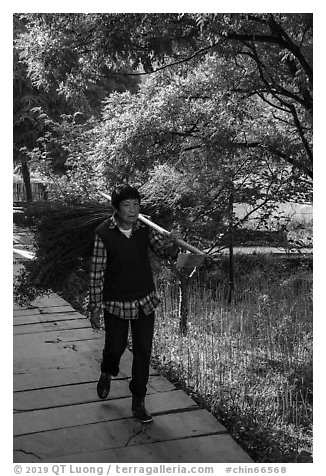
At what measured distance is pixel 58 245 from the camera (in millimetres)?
4191

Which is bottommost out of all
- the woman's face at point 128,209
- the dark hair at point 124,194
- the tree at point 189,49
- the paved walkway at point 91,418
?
the paved walkway at point 91,418

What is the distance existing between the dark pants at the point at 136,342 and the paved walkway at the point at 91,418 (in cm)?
20

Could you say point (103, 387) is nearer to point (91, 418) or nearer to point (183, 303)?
point (91, 418)

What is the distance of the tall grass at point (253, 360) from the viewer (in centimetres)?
310

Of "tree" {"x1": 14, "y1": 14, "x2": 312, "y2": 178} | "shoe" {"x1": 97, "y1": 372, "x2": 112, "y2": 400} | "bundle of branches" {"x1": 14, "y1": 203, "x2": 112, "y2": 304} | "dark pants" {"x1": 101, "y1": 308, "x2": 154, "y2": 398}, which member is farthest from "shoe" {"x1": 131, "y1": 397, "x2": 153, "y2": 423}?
"tree" {"x1": 14, "y1": 14, "x2": 312, "y2": 178}

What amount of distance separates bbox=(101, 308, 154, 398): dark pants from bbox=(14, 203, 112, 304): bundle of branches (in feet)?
3.30

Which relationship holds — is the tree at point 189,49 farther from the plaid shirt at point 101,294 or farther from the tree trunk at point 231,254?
the plaid shirt at point 101,294

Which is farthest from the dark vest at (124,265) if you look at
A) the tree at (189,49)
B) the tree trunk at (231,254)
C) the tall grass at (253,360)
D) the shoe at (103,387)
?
the tree trunk at (231,254)

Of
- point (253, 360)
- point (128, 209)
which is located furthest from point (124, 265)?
point (253, 360)

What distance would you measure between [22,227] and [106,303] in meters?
2.11

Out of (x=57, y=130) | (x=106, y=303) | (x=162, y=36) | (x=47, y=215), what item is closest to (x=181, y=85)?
(x=162, y=36)

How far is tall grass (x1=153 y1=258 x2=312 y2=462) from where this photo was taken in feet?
10.2

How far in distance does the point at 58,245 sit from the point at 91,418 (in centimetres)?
156

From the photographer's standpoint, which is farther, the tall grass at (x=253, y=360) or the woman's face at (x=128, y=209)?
the tall grass at (x=253, y=360)
